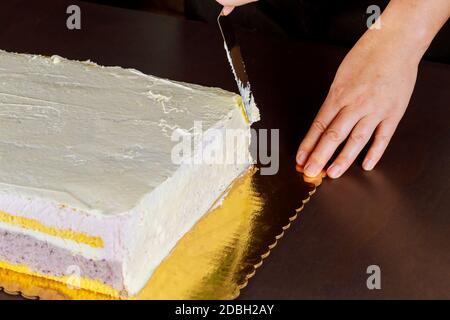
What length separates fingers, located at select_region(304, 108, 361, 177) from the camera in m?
1.68

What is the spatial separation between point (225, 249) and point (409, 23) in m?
0.65

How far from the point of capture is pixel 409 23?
1757 mm

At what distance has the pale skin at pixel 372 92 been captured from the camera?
5.57ft

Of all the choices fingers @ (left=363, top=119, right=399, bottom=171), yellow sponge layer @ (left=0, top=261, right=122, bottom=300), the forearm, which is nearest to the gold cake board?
yellow sponge layer @ (left=0, top=261, right=122, bottom=300)

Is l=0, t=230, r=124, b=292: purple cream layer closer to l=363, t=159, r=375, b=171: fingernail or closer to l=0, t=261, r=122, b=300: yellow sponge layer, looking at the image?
l=0, t=261, r=122, b=300: yellow sponge layer

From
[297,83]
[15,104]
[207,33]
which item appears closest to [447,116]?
[297,83]

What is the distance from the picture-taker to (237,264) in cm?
142

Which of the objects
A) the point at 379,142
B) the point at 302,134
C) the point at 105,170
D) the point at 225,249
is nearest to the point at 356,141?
the point at 379,142

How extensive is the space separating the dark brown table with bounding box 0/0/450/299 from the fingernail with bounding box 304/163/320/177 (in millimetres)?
35

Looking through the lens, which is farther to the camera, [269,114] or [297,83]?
[297,83]

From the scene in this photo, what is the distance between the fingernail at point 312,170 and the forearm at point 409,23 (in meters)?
0.30
